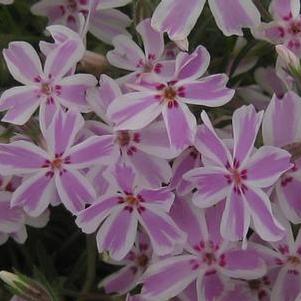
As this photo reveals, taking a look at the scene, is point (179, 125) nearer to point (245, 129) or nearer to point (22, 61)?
point (245, 129)

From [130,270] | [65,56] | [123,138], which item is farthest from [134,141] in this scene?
[130,270]

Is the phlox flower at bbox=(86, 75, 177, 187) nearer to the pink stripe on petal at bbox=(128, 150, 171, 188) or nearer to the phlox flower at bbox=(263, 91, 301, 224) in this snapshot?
the pink stripe on petal at bbox=(128, 150, 171, 188)

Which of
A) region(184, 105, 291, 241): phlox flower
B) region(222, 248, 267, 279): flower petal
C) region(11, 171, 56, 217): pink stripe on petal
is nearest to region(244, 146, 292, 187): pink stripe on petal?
region(184, 105, 291, 241): phlox flower

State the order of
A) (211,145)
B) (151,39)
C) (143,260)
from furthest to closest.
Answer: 1. (143,260)
2. (151,39)
3. (211,145)

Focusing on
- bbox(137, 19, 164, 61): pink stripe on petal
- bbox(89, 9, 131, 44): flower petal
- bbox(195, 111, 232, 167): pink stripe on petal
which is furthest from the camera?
bbox(89, 9, 131, 44): flower petal

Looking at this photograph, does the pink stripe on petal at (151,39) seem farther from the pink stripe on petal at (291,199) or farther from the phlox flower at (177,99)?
the pink stripe on petal at (291,199)

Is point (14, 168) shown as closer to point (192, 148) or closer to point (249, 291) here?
point (192, 148)

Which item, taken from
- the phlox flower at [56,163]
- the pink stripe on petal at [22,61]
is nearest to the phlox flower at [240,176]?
the phlox flower at [56,163]
